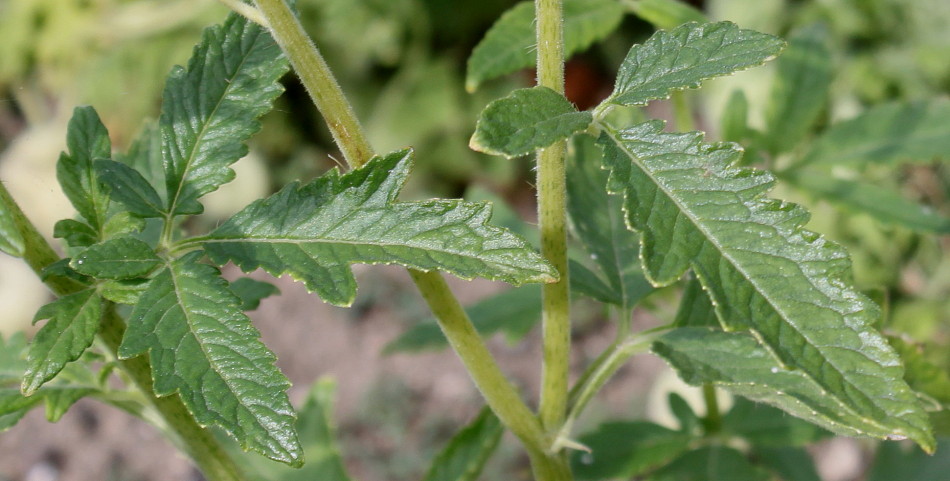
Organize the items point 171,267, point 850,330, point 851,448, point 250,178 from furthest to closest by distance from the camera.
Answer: point 250,178 → point 851,448 → point 171,267 → point 850,330

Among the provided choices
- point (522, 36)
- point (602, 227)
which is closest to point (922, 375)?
point (602, 227)

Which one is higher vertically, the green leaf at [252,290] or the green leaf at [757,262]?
the green leaf at [252,290]

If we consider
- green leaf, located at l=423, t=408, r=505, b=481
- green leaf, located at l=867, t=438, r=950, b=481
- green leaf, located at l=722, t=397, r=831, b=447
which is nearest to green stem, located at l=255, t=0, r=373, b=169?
green leaf, located at l=423, t=408, r=505, b=481

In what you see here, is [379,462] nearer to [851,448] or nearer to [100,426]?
[100,426]

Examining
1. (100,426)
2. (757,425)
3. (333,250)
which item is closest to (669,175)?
(333,250)

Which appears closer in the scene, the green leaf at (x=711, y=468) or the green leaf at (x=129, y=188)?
the green leaf at (x=129, y=188)

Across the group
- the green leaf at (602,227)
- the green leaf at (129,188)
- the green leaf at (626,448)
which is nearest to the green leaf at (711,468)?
the green leaf at (626,448)

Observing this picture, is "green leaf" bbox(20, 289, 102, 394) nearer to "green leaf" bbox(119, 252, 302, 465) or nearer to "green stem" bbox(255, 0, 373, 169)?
"green leaf" bbox(119, 252, 302, 465)

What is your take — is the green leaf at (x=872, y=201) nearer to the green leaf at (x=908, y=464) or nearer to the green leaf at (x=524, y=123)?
the green leaf at (x=908, y=464)

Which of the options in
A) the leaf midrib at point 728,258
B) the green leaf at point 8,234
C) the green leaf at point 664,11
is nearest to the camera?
the leaf midrib at point 728,258
